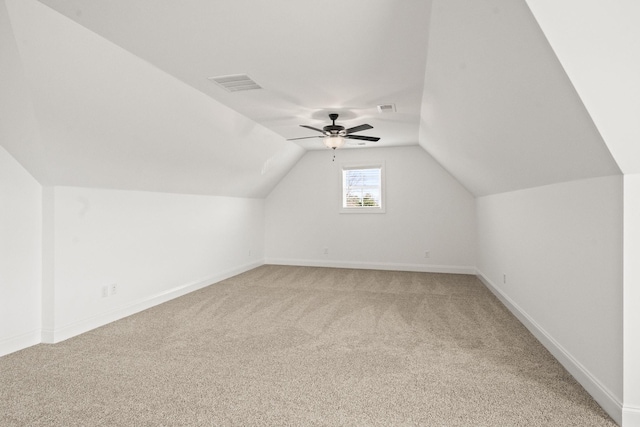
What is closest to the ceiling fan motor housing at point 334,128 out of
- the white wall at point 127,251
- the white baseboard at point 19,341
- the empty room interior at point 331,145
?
the empty room interior at point 331,145

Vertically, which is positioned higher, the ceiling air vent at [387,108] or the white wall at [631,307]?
the ceiling air vent at [387,108]

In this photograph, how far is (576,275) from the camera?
8.98ft

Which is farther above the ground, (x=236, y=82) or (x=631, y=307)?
(x=236, y=82)

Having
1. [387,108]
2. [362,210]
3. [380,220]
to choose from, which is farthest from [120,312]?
[380,220]

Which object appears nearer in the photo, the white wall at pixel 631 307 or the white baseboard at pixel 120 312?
the white wall at pixel 631 307

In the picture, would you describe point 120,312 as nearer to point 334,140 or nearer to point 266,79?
point 266,79

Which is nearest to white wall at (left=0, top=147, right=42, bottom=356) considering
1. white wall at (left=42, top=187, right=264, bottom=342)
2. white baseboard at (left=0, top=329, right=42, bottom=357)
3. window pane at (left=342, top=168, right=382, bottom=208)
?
white baseboard at (left=0, top=329, right=42, bottom=357)

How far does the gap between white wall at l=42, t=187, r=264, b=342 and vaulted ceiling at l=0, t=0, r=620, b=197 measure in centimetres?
33

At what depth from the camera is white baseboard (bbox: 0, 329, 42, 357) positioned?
3205mm

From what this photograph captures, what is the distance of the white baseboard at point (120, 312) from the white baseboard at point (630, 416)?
4.41 m

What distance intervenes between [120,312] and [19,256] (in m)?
1.25

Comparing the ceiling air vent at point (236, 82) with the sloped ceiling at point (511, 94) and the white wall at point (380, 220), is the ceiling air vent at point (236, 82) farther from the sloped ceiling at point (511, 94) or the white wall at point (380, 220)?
the white wall at point (380, 220)

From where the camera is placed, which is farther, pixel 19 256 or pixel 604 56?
pixel 19 256

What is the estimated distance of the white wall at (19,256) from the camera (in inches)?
126
